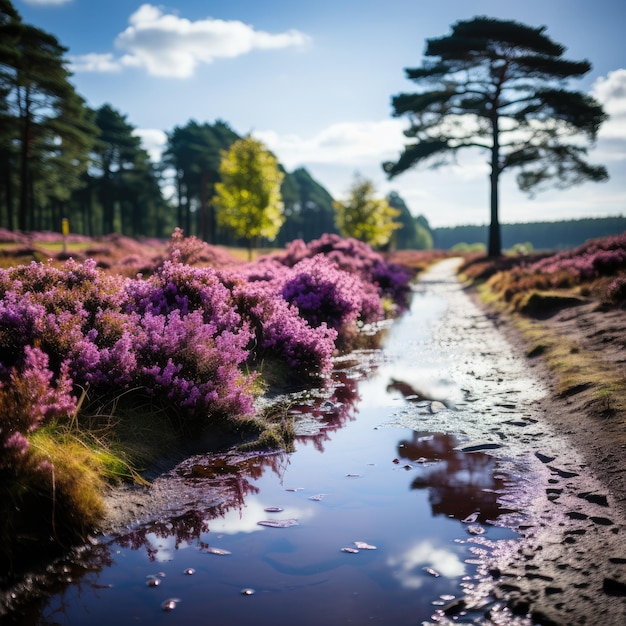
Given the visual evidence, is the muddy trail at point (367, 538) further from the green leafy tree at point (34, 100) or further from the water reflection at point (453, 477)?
the green leafy tree at point (34, 100)

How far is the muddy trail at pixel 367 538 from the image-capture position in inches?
125

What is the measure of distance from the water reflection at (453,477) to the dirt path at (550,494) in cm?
19

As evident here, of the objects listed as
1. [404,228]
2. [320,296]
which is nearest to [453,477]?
[320,296]

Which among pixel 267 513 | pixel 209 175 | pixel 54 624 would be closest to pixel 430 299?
pixel 267 513

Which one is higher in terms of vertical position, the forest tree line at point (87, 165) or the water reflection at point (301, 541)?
the forest tree line at point (87, 165)

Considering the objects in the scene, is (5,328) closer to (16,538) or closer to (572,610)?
(16,538)

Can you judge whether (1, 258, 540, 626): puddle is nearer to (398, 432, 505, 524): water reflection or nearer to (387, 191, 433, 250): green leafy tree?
(398, 432, 505, 524): water reflection

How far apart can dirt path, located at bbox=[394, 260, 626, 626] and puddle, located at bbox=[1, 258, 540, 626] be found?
86 millimetres

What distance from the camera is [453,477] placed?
197 inches

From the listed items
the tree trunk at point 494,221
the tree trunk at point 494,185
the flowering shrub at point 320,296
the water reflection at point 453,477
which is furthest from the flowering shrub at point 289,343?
the tree trunk at point 494,221

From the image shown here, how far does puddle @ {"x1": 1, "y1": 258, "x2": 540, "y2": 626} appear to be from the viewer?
10.5 feet

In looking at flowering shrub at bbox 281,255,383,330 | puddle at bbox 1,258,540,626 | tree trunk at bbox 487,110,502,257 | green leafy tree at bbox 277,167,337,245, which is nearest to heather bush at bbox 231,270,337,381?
flowering shrub at bbox 281,255,383,330

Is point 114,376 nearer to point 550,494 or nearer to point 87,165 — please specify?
point 550,494

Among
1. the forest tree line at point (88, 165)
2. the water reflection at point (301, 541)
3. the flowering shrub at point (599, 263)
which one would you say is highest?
the forest tree line at point (88, 165)
